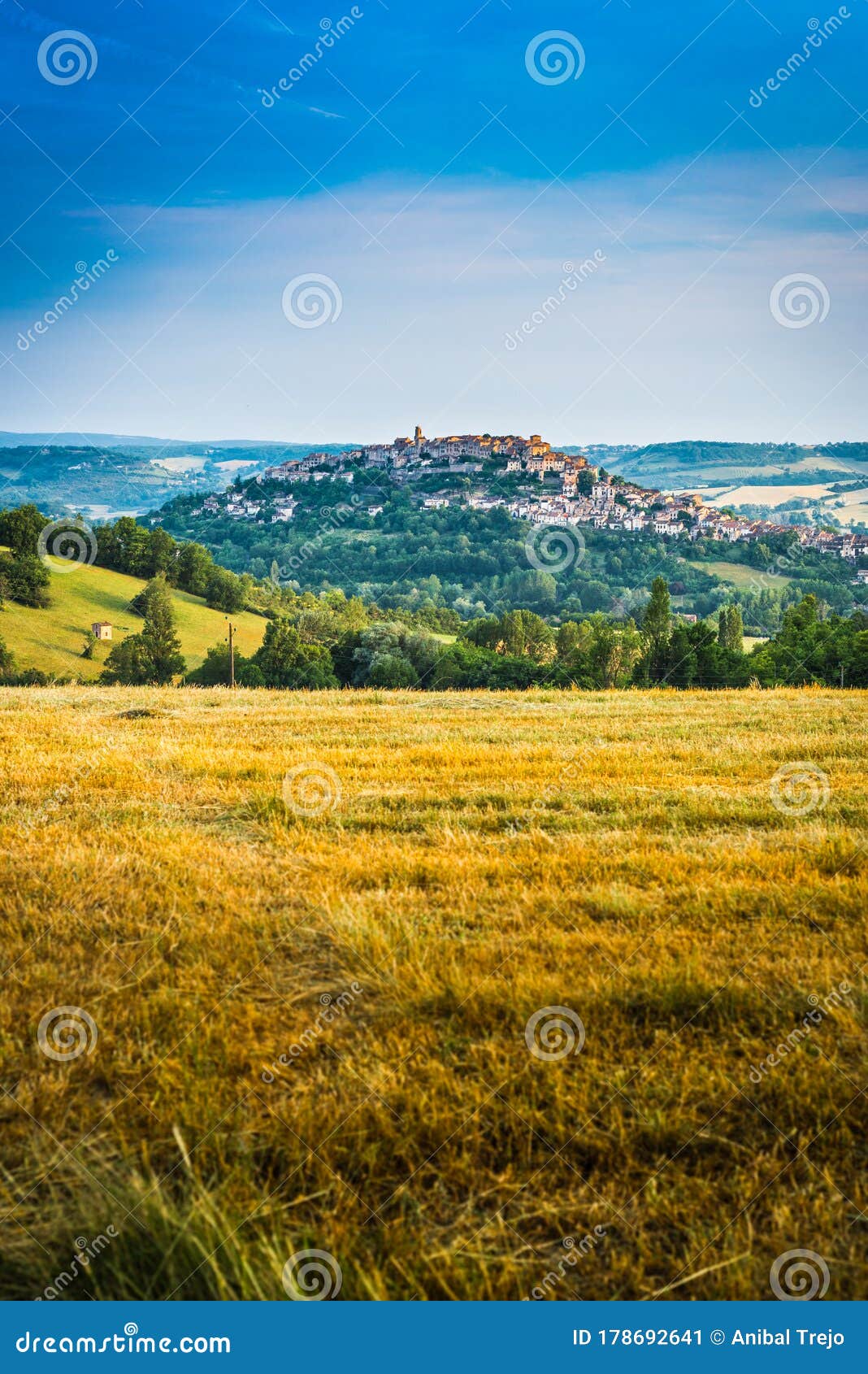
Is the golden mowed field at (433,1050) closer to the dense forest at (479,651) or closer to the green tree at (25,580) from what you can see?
the dense forest at (479,651)

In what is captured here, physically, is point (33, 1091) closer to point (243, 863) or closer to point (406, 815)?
point (243, 863)

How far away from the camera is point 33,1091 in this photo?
133 inches

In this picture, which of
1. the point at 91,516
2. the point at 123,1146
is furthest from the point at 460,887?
the point at 91,516

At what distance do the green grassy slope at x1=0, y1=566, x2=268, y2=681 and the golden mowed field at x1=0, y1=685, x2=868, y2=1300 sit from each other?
2664 inches

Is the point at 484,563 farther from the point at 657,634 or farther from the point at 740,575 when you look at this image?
the point at 657,634

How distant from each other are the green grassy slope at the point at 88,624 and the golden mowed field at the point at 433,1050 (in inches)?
2664

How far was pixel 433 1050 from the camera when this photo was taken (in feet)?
11.8

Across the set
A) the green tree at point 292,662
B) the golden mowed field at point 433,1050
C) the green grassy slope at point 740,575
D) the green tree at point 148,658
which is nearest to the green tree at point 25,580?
the green tree at point 148,658

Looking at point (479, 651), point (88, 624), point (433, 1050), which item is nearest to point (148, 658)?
point (88, 624)

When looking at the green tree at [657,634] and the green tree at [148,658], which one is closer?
the green tree at [657,634]

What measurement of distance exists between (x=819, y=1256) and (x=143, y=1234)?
7.25 feet

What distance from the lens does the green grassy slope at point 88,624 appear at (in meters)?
73.9

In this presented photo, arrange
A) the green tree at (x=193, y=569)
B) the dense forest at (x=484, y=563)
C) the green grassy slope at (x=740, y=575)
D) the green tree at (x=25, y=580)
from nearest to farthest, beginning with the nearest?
1. the green tree at (x=25, y=580)
2. the green tree at (x=193, y=569)
3. the dense forest at (x=484, y=563)
4. the green grassy slope at (x=740, y=575)

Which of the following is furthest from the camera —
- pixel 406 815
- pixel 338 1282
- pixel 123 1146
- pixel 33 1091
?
pixel 406 815
